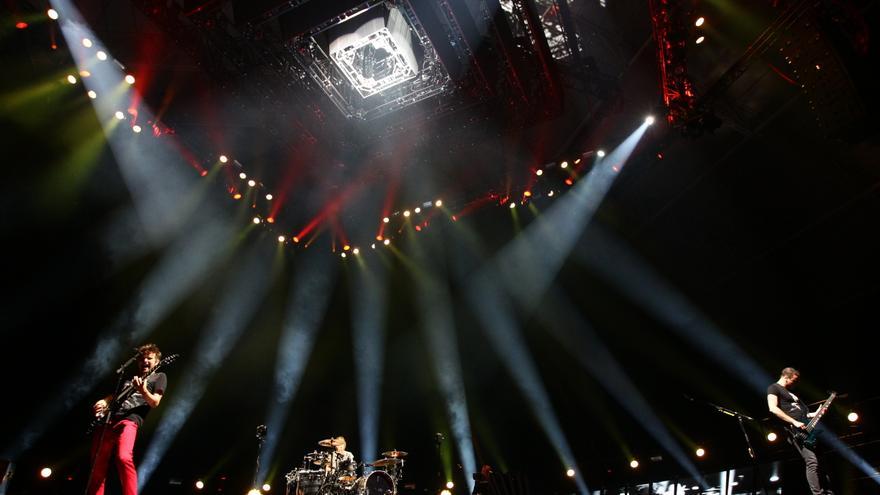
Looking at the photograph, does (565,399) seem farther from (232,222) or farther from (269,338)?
(232,222)

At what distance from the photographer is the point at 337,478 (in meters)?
6.67

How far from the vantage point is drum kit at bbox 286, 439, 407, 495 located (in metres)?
6.54

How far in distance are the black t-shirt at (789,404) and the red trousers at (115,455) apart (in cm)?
545

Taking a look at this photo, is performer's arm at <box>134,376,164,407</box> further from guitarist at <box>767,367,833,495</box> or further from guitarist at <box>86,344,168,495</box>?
guitarist at <box>767,367,833,495</box>

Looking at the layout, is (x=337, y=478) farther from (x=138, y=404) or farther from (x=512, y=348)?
(x=512, y=348)

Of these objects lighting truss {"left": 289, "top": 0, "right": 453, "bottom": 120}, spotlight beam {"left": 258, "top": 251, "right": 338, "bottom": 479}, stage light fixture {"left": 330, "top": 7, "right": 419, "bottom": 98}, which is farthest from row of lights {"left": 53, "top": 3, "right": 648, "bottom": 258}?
stage light fixture {"left": 330, "top": 7, "right": 419, "bottom": 98}

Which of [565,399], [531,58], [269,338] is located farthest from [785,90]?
[269,338]

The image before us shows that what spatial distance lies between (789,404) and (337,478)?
17.4 ft

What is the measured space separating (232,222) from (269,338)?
2.42 meters

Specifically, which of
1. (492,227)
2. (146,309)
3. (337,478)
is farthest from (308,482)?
(492,227)

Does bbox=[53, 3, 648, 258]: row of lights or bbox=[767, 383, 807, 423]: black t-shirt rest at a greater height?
bbox=[53, 3, 648, 258]: row of lights

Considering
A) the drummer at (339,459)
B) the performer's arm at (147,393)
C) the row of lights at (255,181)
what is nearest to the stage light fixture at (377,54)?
the row of lights at (255,181)

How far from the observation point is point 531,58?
6.68 m

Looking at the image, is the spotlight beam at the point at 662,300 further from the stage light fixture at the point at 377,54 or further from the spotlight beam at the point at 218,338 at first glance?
the spotlight beam at the point at 218,338
